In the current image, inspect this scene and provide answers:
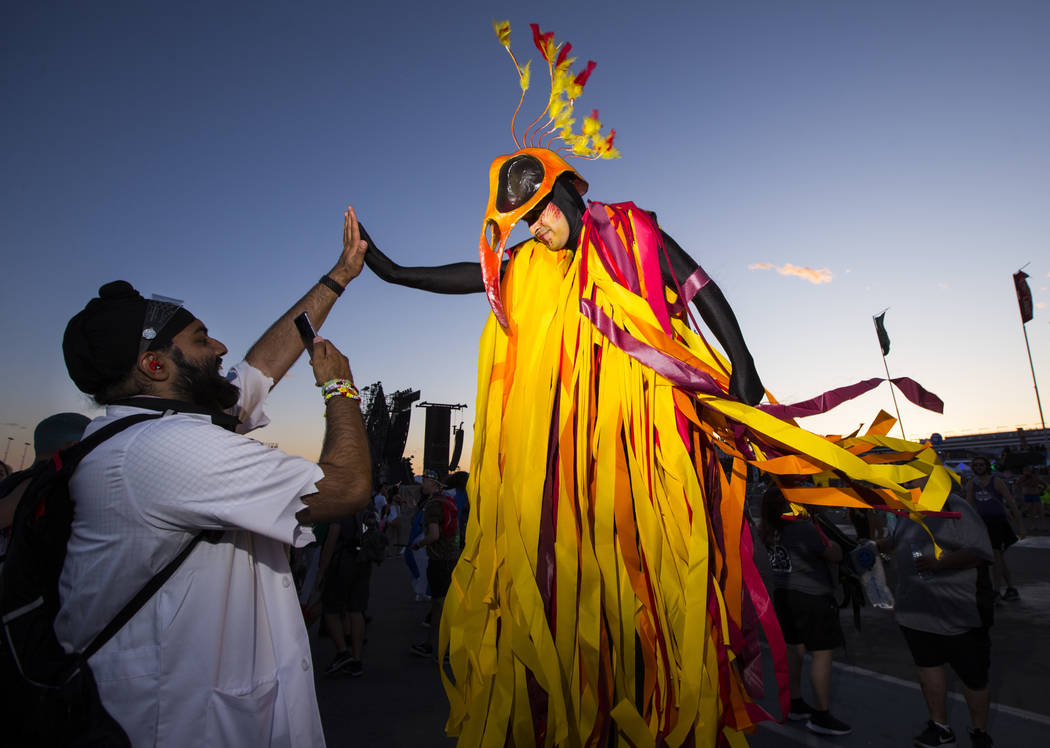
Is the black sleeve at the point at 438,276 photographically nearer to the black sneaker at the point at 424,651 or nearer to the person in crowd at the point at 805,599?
the person in crowd at the point at 805,599

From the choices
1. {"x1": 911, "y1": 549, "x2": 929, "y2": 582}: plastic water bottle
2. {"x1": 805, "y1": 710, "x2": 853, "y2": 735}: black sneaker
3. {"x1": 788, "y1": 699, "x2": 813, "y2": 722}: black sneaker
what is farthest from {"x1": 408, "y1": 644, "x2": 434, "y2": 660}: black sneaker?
{"x1": 911, "y1": 549, "x2": 929, "y2": 582}: plastic water bottle

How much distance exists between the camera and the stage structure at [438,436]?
29864 millimetres

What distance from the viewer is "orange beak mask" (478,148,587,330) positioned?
174 centimetres

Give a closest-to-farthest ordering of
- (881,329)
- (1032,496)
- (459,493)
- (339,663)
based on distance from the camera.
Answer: (339,663)
(459,493)
(881,329)
(1032,496)

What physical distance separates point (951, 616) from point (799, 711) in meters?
1.24

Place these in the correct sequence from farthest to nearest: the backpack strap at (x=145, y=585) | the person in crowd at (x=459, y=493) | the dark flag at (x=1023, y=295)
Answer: the dark flag at (x=1023, y=295) < the person in crowd at (x=459, y=493) < the backpack strap at (x=145, y=585)

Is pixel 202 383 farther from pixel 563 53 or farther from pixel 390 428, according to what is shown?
pixel 390 428

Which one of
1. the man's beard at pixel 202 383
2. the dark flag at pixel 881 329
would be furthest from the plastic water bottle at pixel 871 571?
the dark flag at pixel 881 329

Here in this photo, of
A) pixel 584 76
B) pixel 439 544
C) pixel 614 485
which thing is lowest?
pixel 439 544

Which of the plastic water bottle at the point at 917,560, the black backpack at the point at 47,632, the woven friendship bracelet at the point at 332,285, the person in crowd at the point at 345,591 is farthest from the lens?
the person in crowd at the point at 345,591

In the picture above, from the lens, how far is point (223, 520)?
50.8 inches

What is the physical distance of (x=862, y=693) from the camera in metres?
4.26

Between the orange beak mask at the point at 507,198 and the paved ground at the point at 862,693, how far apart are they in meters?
3.13

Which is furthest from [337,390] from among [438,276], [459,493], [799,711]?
[459,493]
